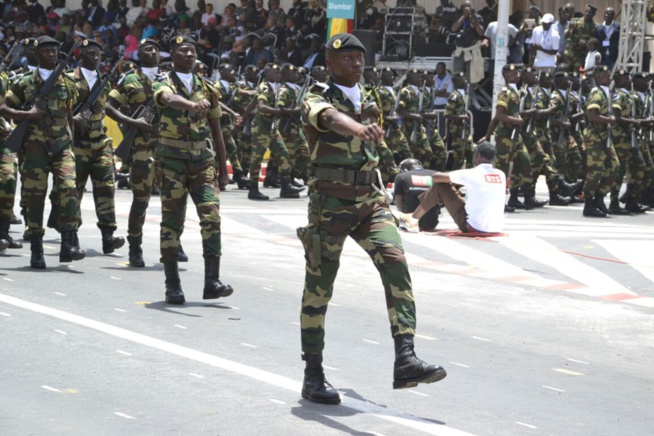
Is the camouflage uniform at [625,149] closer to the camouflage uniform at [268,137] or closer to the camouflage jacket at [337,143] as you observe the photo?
the camouflage uniform at [268,137]

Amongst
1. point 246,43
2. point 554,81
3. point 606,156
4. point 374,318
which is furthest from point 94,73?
point 246,43

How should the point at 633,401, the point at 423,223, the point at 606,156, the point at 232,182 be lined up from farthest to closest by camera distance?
the point at 232,182 < the point at 606,156 < the point at 423,223 < the point at 633,401

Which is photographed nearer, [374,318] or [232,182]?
[374,318]

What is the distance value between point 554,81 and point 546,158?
170 cm

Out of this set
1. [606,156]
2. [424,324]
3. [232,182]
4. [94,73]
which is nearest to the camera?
[424,324]

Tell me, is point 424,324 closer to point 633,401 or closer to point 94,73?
point 633,401

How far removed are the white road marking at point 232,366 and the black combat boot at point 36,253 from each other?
1402 millimetres

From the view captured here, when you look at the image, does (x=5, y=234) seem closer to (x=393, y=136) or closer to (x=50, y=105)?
(x=50, y=105)

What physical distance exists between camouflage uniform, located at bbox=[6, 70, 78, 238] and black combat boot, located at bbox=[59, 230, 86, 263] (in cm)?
7

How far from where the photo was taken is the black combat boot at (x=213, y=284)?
9.76m

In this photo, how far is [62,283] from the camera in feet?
34.7

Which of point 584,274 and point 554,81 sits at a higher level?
point 554,81

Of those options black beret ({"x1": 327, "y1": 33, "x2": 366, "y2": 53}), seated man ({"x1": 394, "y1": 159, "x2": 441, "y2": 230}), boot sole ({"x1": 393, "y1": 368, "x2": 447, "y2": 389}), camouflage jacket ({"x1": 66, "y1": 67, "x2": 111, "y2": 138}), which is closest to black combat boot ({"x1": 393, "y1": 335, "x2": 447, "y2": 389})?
boot sole ({"x1": 393, "y1": 368, "x2": 447, "y2": 389})

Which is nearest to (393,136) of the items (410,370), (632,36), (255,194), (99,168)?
(255,194)
